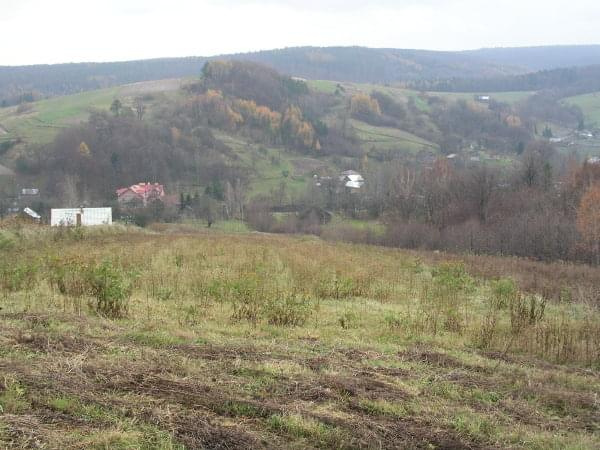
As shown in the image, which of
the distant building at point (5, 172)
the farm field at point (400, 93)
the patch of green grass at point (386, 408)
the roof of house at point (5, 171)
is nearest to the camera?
the patch of green grass at point (386, 408)

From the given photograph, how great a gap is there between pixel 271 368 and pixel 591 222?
34.9m

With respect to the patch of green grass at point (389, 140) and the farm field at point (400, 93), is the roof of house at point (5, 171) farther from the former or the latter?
the farm field at point (400, 93)

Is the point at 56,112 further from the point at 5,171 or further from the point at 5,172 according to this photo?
the point at 5,172

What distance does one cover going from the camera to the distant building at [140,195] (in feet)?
200

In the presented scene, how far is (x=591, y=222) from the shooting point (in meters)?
35.0

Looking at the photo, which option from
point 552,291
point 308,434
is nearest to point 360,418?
→ point 308,434

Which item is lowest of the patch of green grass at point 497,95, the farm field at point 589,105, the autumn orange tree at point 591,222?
the autumn orange tree at point 591,222

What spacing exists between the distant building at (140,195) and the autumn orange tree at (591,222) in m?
41.8

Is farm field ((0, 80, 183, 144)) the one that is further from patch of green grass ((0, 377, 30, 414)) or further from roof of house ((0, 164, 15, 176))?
patch of green grass ((0, 377, 30, 414))

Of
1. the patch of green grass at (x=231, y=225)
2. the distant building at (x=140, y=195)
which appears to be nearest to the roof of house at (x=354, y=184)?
the patch of green grass at (x=231, y=225)

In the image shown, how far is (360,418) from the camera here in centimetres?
480

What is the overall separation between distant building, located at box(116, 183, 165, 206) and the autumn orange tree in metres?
41.8

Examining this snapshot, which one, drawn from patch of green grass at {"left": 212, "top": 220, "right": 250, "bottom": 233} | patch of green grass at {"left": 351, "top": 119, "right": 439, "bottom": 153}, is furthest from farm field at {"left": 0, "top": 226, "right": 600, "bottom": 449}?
patch of green grass at {"left": 351, "top": 119, "right": 439, "bottom": 153}

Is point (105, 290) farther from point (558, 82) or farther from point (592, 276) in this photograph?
point (558, 82)
